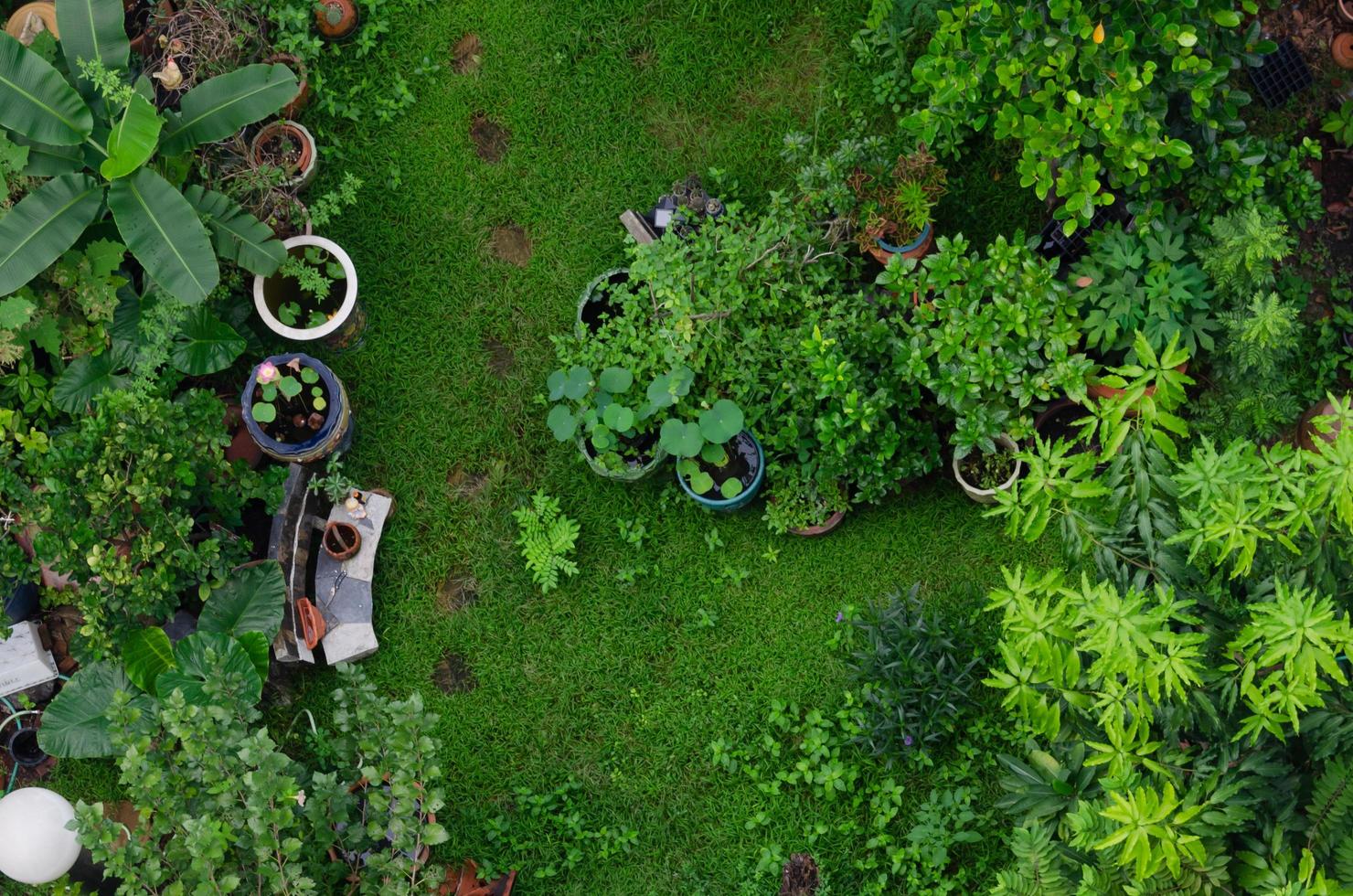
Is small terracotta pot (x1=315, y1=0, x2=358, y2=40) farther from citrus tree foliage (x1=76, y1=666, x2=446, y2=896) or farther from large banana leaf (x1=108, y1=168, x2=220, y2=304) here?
citrus tree foliage (x1=76, y1=666, x2=446, y2=896)

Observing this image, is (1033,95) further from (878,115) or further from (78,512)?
(78,512)

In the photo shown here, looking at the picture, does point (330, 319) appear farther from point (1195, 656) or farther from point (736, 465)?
point (1195, 656)

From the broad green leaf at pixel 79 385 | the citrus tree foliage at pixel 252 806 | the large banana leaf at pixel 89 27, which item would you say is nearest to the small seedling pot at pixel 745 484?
the citrus tree foliage at pixel 252 806

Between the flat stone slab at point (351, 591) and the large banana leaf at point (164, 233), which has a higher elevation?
the large banana leaf at point (164, 233)

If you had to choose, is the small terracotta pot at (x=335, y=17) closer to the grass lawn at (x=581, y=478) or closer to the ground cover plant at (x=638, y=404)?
the ground cover plant at (x=638, y=404)

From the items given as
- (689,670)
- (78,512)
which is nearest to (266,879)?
(78,512)

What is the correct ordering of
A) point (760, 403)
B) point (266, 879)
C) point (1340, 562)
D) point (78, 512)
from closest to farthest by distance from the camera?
point (1340, 562) → point (266, 879) → point (78, 512) → point (760, 403)

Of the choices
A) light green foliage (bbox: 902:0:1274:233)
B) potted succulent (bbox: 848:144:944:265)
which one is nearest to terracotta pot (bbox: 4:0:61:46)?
potted succulent (bbox: 848:144:944:265)
